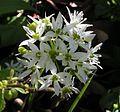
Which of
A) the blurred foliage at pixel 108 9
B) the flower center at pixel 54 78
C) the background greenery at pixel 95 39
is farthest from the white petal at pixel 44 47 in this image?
the blurred foliage at pixel 108 9

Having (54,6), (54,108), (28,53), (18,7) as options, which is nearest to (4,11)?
(18,7)

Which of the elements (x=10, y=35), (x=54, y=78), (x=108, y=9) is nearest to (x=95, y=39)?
(x=108, y=9)

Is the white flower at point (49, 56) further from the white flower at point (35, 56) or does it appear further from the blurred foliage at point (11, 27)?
the blurred foliage at point (11, 27)

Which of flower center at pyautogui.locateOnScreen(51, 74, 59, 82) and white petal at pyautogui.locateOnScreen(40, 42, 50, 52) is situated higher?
white petal at pyautogui.locateOnScreen(40, 42, 50, 52)

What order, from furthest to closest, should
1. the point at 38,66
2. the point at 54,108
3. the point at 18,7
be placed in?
the point at 18,7 < the point at 54,108 < the point at 38,66

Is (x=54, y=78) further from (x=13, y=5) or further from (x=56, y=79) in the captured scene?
(x=13, y=5)

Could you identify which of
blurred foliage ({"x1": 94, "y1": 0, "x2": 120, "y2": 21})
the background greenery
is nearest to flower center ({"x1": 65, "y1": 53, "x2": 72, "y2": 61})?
the background greenery

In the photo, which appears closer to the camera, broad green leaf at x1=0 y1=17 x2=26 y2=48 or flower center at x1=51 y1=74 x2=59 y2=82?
flower center at x1=51 y1=74 x2=59 y2=82

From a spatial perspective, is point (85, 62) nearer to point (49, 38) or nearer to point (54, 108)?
point (49, 38)

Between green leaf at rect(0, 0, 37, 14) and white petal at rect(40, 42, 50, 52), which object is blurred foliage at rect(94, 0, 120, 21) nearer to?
green leaf at rect(0, 0, 37, 14)
